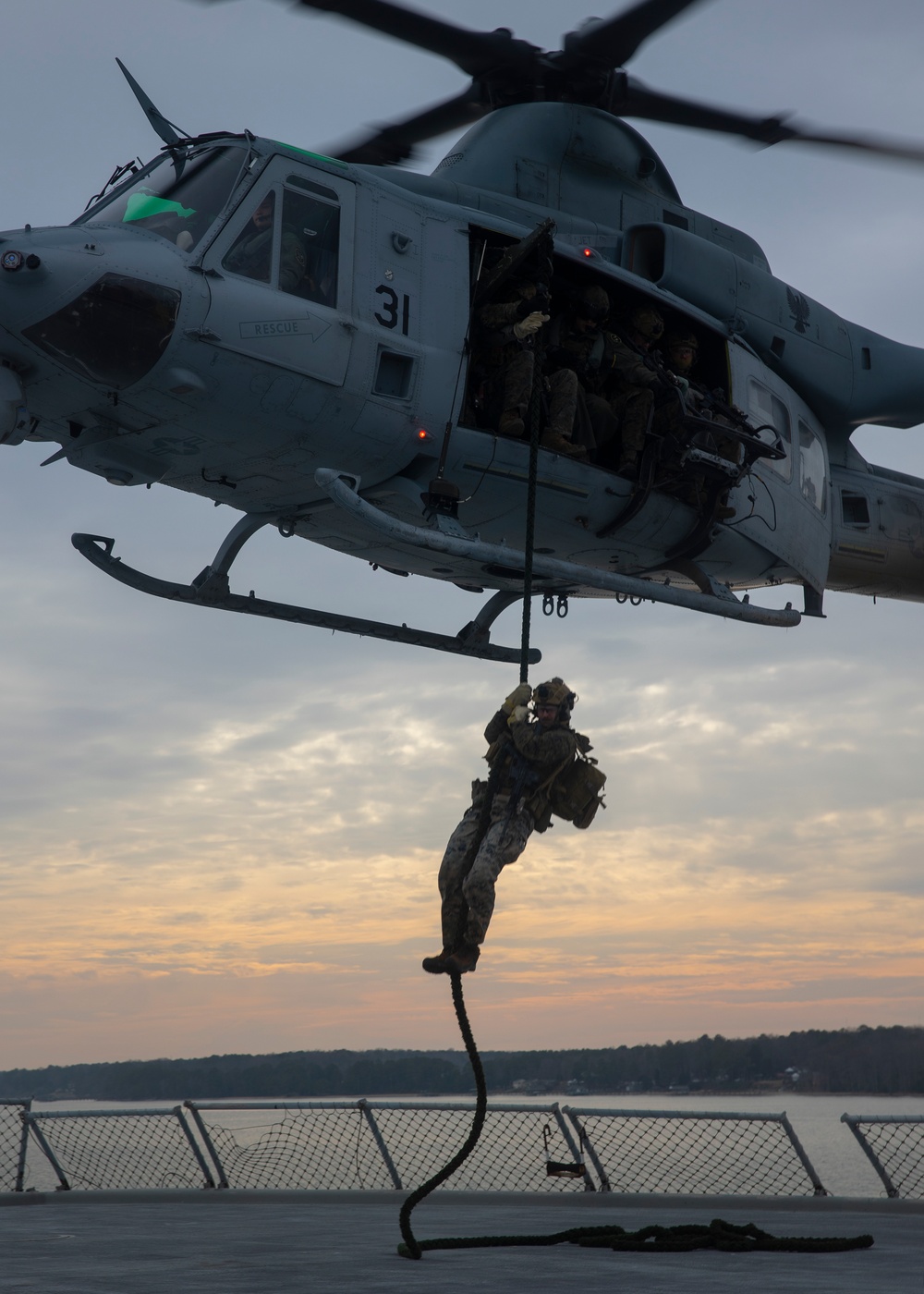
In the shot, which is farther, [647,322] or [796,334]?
[796,334]

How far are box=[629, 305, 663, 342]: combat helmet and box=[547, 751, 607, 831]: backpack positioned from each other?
19.8ft

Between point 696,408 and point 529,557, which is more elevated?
point 696,408

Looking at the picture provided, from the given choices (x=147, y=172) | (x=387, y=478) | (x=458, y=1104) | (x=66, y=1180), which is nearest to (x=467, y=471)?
(x=387, y=478)

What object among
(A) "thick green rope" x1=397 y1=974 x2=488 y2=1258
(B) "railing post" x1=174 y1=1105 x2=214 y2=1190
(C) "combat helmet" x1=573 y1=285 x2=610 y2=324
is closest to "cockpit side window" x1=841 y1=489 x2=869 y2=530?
(C) "combat helmet" x1=573 y1=285 x2=610 y2=324

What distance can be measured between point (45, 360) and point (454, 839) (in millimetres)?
4673

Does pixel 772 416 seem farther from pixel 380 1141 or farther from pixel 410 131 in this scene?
pixel 380 1141

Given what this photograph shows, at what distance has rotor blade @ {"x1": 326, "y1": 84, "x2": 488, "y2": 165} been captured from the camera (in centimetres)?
1454

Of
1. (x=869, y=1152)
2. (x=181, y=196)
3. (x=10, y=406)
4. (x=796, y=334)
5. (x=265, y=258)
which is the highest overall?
(x=796, y=334)

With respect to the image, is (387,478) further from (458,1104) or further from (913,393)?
(913,393)

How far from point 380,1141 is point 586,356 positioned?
7265 mm

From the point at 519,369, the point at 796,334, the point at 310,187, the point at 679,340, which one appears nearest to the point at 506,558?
the point at 519,369

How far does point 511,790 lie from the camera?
824 centimetres

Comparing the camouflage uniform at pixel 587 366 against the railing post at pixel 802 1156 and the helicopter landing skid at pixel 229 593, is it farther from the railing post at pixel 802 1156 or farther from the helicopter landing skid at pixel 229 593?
the railing post at pixel 802 1156

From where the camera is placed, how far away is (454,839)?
8.27 metres
